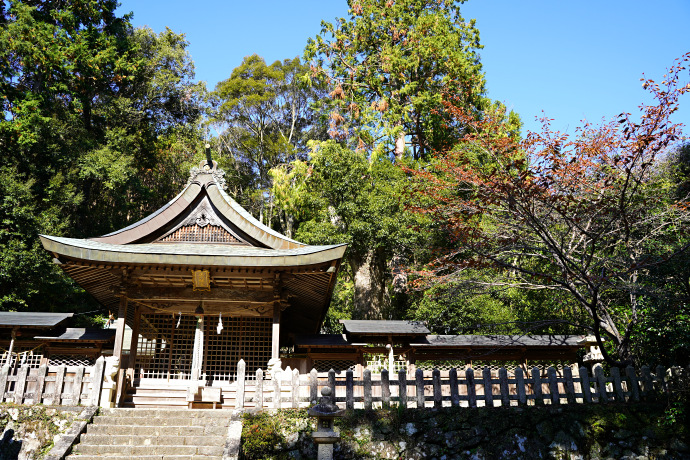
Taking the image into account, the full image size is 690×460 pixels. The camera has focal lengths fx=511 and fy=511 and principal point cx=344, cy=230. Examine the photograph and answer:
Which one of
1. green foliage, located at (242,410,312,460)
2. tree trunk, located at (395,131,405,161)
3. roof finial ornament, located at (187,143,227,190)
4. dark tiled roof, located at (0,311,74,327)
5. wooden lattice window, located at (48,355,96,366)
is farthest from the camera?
tree trunk, located at (395,131,405,161)

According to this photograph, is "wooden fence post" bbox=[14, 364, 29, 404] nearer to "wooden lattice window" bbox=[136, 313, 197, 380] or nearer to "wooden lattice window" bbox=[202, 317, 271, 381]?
"wooden lattice window" bbox=[136, 313, 197, 380]

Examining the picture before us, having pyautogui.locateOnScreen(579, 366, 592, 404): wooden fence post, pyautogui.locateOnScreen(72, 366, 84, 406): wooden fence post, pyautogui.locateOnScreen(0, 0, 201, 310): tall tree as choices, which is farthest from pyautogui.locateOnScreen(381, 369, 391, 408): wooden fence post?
pyautogui.locateOnScreen(0, 0, 201, 310): tall tree

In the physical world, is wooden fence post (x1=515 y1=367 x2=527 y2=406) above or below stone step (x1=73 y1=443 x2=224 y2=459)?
above

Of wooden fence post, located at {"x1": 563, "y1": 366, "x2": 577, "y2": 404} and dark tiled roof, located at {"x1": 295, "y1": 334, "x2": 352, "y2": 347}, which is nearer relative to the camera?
wooden fence post, located at {"x1": 563, "y1": 366, "x2": 577, "y2": 404}

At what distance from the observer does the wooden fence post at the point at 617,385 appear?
9945mm

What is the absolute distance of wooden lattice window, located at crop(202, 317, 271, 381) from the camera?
1431cm

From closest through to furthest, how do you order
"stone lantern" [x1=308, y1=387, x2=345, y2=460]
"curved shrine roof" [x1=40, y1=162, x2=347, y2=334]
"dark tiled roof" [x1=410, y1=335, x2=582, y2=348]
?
"stone lantern" [x1=308, y1=387, x2=345, y2=460], "curved shrine roof" [x1=40, y1=162, x2=347, y2=334], "dark tiled roof" [x1=410, y1=335, x2=582, y2=348]

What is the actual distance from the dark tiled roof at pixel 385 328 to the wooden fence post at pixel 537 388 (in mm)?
5082

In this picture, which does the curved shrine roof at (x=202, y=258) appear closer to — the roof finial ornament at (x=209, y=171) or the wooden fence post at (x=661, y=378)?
the roof finial ornament at (x=209, y=171)

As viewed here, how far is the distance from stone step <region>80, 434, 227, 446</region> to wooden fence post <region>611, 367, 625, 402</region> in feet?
24.6

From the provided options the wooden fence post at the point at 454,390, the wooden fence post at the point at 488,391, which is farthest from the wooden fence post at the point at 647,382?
the wooden fence post at the point at 454,390

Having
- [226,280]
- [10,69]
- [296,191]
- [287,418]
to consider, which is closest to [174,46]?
[10,69]

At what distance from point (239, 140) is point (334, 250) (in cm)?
2601

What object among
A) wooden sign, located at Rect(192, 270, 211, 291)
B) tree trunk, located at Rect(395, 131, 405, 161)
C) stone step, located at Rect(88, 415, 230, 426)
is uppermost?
tree trunk, located at Rect(395, 131, 405, 161)
